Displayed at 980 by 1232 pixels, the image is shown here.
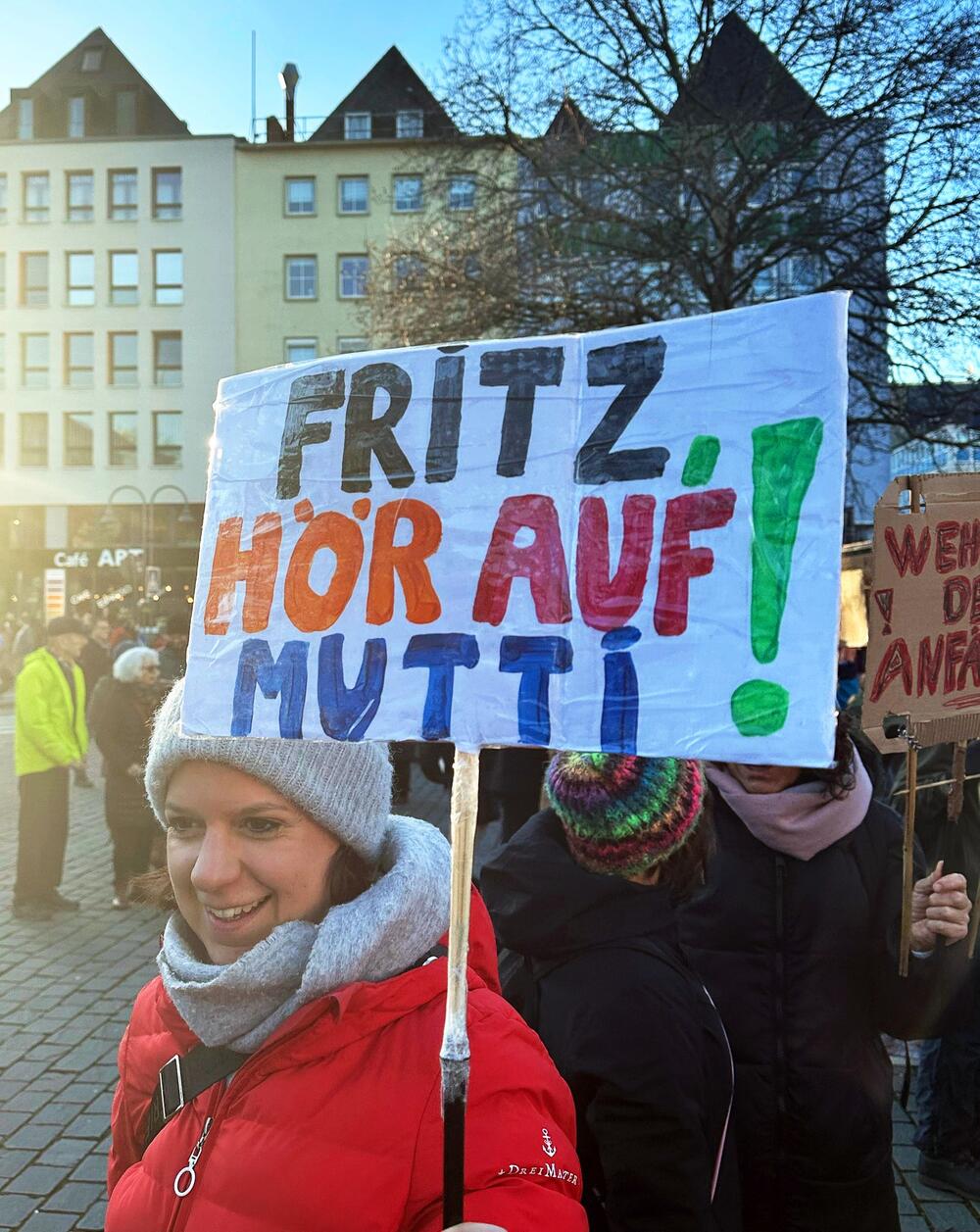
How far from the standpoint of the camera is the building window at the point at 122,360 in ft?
126

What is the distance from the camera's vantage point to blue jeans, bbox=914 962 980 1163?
382 cm

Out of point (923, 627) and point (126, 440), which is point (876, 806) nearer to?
point (923, 627)

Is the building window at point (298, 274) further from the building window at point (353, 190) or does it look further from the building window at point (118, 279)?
the building window at point (118, 279)

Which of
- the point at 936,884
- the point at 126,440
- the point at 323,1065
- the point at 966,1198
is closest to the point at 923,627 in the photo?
the point at 936,884

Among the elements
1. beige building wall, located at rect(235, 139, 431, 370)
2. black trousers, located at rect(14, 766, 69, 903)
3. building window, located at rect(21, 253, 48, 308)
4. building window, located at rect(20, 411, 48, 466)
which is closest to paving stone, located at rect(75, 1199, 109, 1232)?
black trousers, located at rect(14, 766, 69, 903)

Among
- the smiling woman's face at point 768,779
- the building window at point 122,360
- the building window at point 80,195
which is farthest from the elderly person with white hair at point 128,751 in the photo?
the building window at point 80,195

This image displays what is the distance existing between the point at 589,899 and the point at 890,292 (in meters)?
13.4

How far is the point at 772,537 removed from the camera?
147 centimetres

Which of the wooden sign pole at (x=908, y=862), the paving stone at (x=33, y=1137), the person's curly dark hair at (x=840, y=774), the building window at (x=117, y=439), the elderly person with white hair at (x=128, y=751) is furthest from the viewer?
the building window at (x=117, y=439)

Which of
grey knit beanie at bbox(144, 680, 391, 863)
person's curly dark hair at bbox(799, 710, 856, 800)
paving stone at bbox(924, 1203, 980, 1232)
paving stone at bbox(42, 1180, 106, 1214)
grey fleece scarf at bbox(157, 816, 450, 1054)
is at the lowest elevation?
paving stone at bbox(42, 1180, 106, 1214)

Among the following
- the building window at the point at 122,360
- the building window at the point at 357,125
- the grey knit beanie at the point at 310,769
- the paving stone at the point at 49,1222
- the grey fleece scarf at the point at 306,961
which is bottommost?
the paving stone at the point at 49,1222

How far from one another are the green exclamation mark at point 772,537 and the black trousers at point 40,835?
270 inches

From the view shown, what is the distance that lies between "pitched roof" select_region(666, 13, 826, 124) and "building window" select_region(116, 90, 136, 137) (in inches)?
1291

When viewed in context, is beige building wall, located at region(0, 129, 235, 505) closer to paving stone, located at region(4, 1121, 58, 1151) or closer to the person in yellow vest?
the person in yellow vest
